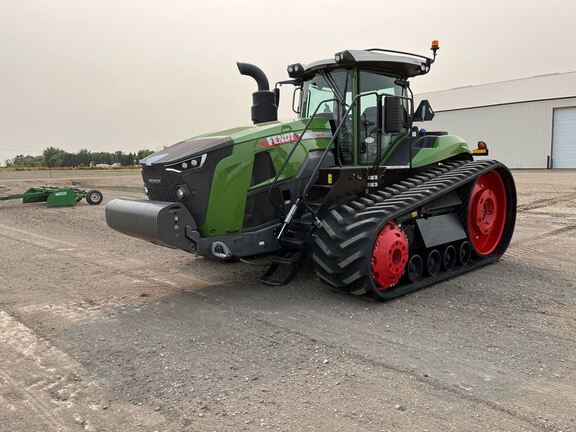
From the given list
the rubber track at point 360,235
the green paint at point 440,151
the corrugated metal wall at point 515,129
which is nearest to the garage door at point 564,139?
the corrugated metal wall at point 515,129

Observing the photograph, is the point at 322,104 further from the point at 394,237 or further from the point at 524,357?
the point at 524,357

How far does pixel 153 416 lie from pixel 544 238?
326 inches

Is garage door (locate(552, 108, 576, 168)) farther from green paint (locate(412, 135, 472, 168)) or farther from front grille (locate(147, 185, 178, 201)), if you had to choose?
front grille (locate(147, 185, 178, 201))

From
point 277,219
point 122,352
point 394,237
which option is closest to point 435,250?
point 394,237

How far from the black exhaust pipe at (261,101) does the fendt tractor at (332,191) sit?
15 millimetres

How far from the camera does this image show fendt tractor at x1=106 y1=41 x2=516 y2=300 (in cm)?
539

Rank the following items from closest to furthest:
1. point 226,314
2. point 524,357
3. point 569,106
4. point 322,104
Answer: point 524,357
point 226,314
point 322,104
point 569,106

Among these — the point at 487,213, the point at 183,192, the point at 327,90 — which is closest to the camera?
the point at 183,192

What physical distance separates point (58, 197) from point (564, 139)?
106 feet

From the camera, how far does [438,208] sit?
6.57 meters

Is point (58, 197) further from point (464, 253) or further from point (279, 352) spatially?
point (279, 352)

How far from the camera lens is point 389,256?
5461 mm

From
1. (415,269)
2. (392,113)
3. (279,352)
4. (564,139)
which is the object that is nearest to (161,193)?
(279,352)

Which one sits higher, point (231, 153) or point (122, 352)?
point (231, 153)
